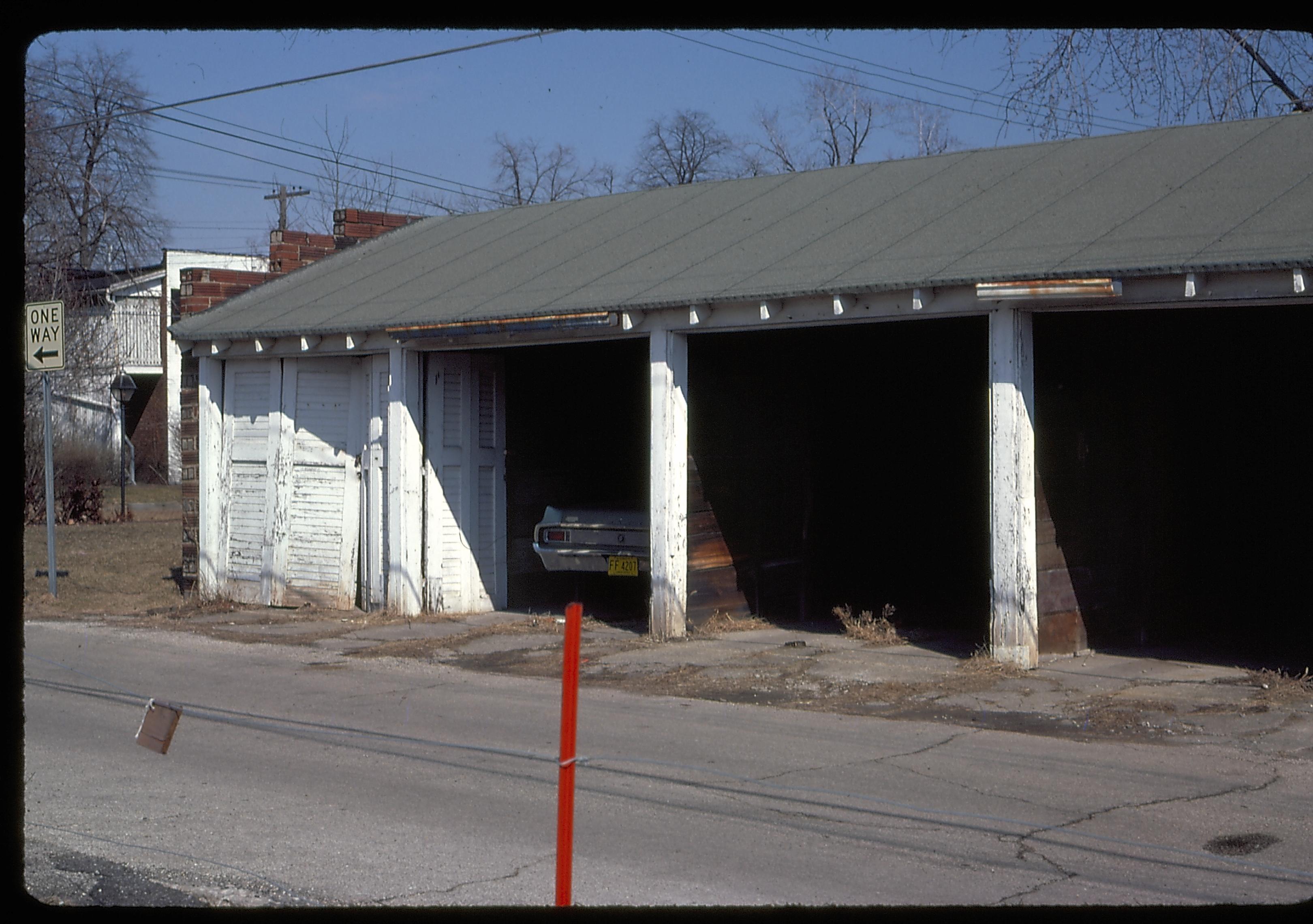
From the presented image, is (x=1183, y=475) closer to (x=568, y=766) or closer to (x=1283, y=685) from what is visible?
(x=1283, y=685)

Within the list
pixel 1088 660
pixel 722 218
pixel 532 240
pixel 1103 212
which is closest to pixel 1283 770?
pixel 1088 660

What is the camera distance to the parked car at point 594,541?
14.4m

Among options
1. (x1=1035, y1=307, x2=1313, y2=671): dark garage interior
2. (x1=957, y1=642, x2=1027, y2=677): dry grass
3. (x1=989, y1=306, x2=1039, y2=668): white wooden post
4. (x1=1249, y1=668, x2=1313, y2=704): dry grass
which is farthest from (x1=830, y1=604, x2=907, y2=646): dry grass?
(x1=1249, y1=668, x2=1313, y2=704): dry grass

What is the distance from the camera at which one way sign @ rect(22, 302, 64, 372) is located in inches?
629

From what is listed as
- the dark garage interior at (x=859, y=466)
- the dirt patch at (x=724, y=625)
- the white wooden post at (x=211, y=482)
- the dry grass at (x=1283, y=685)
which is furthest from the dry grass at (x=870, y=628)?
the white wooden post at (x=211, y=482)

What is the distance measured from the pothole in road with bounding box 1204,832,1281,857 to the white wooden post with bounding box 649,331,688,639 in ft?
24.5

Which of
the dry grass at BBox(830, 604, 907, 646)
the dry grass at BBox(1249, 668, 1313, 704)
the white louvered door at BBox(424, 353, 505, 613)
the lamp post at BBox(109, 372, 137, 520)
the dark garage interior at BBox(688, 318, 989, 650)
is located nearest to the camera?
the dry grass at BBox(1249, 668, 1313, 704)

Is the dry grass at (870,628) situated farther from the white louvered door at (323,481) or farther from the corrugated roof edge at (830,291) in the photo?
the white louvered door at (323,481)

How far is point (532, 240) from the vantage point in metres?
17.5

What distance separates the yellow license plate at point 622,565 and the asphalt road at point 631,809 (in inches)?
159

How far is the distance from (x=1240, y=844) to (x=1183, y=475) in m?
8.15

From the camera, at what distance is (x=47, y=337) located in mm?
16078

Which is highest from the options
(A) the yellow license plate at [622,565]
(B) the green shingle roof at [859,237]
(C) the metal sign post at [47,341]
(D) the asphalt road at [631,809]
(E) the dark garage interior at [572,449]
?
(B) the green shingle roof at [859,237]

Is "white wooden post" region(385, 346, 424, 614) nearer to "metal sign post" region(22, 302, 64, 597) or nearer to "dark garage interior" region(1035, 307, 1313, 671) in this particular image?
"metal sign post" region(22, 302, 64, 597)
